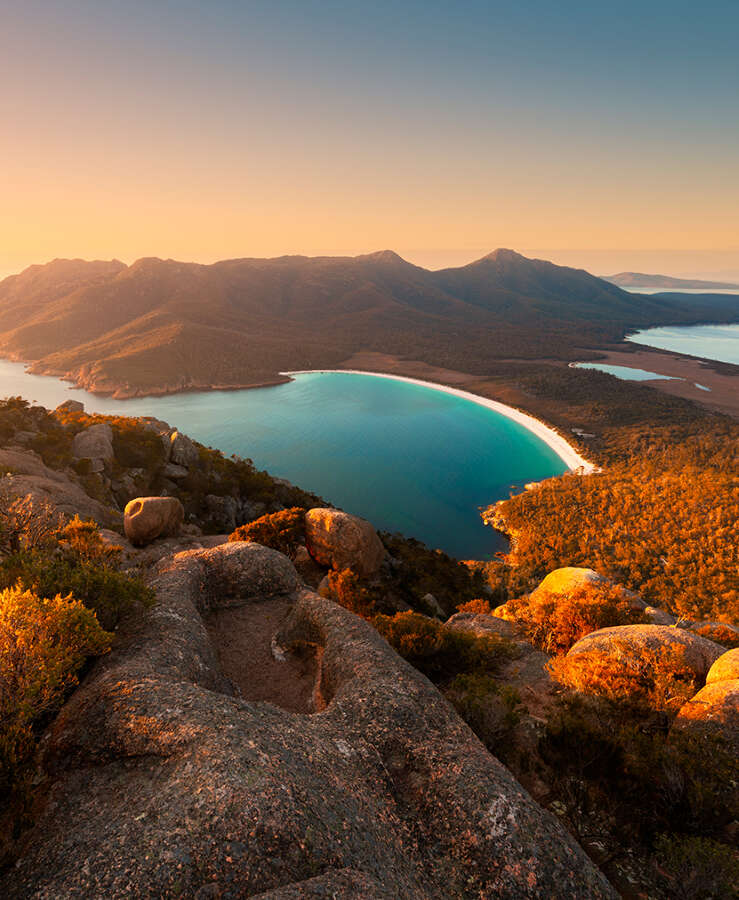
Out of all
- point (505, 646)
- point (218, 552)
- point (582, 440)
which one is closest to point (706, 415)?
point (582, 440)

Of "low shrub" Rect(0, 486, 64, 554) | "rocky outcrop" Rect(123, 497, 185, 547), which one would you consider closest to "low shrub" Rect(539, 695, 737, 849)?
"low shrub" Rect(0, 486, 64, 554)

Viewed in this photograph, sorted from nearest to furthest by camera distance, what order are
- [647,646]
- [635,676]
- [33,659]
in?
[33,659] < [635,676] < [647,646]

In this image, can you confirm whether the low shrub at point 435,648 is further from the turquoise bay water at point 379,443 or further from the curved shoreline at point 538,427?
the curved shoreline at point 538,427

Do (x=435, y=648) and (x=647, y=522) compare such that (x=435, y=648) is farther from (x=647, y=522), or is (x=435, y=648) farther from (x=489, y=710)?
(x=647, y=522)

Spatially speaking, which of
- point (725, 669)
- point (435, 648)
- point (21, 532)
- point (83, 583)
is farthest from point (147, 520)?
point (725, 669)

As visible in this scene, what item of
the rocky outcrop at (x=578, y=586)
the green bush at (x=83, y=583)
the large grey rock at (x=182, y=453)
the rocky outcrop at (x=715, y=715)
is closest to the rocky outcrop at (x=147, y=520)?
the green bush at (x=83, y=583)

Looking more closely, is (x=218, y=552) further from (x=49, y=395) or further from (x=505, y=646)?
(x=49, y=395)

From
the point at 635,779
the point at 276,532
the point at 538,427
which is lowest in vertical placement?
the point at 538,427
